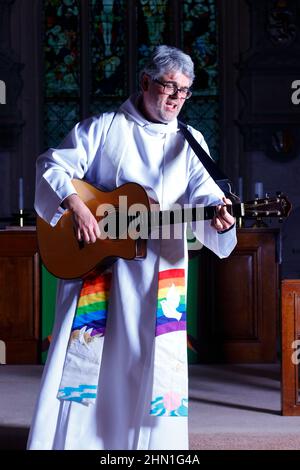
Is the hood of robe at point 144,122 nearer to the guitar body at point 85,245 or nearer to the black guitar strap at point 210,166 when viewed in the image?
the black guitar strap at point 210,166

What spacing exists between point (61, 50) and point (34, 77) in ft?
1.57

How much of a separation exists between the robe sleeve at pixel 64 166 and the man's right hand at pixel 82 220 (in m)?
0.03

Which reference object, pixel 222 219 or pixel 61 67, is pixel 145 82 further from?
pixel 61 67

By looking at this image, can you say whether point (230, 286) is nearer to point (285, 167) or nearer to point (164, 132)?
point (164, 132)

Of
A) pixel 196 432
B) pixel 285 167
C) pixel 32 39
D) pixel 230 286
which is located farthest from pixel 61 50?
pixel 196 432

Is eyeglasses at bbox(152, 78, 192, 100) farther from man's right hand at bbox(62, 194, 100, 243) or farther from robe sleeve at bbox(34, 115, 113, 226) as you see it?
man's right hand at bbox(62, 194, 100, 243)

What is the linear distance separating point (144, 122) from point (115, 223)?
0.41 m

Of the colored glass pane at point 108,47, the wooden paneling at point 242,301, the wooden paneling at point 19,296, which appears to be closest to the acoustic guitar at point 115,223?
the wooden paneling at point 19,296

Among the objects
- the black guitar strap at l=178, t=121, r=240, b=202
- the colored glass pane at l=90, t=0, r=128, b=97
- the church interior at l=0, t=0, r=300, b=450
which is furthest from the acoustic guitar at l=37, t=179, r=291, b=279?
the colored glass pane at l=90, t=0, r=128, b=97

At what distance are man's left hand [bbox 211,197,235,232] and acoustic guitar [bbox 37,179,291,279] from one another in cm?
3

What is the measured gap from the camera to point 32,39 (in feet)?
32.0

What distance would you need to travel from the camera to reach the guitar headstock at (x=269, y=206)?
111 inches

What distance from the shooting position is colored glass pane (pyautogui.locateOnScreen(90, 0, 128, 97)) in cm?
991

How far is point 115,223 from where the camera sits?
115 inches
